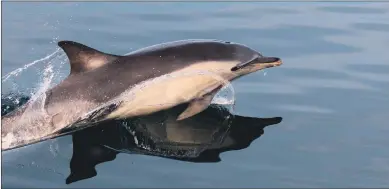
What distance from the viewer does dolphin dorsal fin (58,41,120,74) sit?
8.18 metres

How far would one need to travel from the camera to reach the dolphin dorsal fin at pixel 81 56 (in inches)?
322

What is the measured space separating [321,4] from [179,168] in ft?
40.6

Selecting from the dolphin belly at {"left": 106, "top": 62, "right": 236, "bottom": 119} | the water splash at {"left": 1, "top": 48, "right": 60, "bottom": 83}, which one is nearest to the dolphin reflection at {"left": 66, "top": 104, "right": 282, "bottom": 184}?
the dolphin belly at {"left": 106, "top": 62, "right": 236, "bottom": 119}

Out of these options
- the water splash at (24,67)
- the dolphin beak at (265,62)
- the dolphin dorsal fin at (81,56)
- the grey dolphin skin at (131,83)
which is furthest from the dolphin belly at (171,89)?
the water splash at (24,67)

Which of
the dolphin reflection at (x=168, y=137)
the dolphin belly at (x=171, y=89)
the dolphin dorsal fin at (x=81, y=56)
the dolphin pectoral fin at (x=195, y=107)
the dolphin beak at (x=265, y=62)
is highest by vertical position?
the dolphin dorsal fin at (x=81, y=56)

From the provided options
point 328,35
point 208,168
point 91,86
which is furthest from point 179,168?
point 328,35

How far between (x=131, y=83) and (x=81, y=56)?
70cm

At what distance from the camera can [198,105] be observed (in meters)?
8.82

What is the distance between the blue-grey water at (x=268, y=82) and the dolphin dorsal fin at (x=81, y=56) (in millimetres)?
868

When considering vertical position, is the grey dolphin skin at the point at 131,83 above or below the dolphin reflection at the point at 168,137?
above

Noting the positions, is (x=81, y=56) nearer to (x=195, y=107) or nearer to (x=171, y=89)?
(x=171, y=89)

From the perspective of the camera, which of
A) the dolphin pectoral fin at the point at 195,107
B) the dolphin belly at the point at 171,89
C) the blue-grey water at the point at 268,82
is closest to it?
the blue-grey water at the point at 268,82

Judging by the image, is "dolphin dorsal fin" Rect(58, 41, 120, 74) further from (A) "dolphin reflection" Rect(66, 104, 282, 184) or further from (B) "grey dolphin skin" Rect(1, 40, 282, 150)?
(A) "dolphin reflection" Rect(66, 104, 282, 184)

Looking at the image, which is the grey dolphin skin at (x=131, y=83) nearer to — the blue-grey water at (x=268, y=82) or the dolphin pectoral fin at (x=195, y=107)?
the dolphin pectoral fin at (x=195, y=107)
